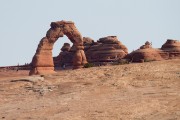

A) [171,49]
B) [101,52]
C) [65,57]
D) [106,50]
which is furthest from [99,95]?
[65,57]

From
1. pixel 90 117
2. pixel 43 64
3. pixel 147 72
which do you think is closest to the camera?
pixel 90 117

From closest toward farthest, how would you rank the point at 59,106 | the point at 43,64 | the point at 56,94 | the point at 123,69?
the point at 59,106 → the point at 56,94 → the point at 123,69 → the point at 43,64

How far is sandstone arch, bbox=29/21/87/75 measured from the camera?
38062 millimetres

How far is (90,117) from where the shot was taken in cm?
1198

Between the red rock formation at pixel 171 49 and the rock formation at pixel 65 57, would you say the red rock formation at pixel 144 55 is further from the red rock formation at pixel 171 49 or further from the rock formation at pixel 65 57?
the rock formation at pixel 65 57

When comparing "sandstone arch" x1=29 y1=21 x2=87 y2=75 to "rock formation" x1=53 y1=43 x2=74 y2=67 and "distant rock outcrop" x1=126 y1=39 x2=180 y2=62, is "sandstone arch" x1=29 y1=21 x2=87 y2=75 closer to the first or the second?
"distant rock outcrop" x1=126 y1=39 x2=180 y2=62

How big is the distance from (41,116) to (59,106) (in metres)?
1.57

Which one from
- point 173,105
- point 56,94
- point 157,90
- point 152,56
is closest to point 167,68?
point 157,90

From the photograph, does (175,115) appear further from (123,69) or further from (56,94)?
(123,69)

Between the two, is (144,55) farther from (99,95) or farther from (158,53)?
(99,95)

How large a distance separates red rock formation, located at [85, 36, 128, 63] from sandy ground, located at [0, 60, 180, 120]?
34586 millimetres

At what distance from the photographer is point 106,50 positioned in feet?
192

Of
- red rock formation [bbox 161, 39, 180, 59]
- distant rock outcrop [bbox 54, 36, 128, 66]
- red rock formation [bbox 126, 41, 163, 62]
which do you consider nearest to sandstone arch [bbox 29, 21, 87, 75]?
red rock formation [bbox 126, 41, 163, 62]

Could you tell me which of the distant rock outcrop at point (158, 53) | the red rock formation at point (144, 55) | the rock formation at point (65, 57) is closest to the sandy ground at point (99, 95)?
the red rock formation at point (144, 55)
